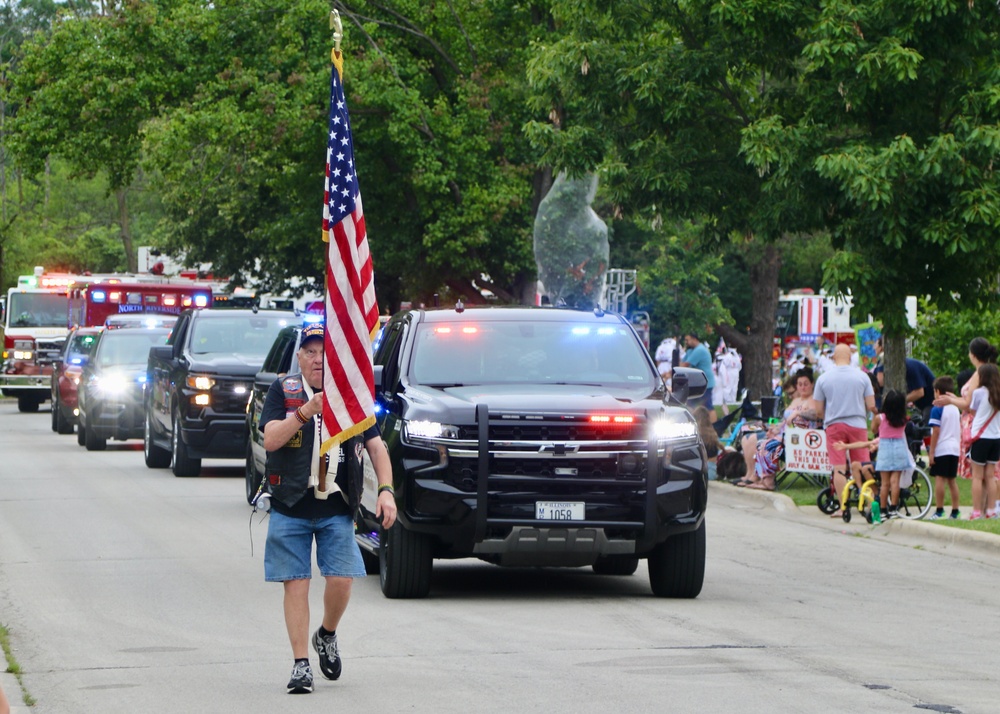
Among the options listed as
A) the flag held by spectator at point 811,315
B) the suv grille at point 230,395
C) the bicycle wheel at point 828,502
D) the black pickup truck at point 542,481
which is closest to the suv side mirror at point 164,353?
the suv grille at point 230,395

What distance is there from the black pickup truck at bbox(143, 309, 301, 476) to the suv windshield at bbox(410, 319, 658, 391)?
28.6 feet

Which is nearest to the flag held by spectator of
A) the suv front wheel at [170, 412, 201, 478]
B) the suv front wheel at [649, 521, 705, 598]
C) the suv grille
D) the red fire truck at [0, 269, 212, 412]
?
the red fire truck at [0, 269, 212, 412]

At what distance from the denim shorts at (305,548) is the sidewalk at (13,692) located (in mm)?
1217

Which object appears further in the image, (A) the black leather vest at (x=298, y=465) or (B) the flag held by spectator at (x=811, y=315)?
(B) the flag held by spectator at (x=811, y=315)

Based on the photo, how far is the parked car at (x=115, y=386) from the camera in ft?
83.9

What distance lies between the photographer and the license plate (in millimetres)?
10664

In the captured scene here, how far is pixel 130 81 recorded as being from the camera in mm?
36719

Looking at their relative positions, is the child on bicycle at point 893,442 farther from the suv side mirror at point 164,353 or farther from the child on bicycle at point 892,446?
the suv side mirror at point 164,353

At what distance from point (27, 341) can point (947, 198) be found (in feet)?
82.1

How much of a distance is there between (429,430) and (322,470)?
9.70 feet

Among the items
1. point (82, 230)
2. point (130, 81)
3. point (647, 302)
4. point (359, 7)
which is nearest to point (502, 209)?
point (359, 7)

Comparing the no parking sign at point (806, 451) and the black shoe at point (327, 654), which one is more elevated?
the no parking sign at point (806, 451)

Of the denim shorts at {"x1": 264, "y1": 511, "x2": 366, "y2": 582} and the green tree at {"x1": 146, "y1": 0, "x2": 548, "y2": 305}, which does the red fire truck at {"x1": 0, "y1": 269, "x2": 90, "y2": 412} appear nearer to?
Answer: the green tree at {"x1": 146, "y1": 0, "x2": 548, "y2": 305}

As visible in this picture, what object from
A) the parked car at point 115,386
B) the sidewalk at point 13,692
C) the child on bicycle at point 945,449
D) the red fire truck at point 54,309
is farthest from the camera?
the red fire truck at point 54,309
